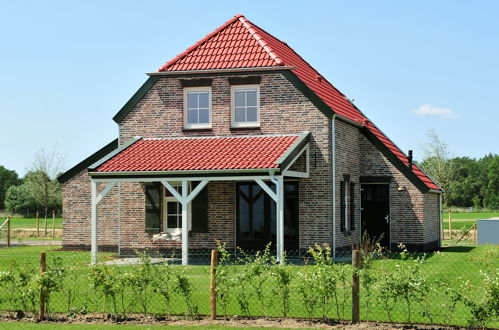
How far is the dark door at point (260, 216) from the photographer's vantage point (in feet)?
79.7

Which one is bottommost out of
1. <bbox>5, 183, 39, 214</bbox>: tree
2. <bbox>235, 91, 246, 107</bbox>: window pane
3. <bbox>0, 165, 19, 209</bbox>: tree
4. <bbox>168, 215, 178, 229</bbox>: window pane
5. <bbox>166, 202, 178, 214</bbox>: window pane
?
<bbox>168, 215, 178, 229</bbox>: window pane

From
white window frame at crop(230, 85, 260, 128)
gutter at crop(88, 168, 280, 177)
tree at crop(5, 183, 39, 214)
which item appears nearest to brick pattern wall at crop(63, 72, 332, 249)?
white window frame at crop(230, 85, 260, 128)

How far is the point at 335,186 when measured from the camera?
24.5m

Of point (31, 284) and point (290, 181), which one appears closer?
point (31, 284)

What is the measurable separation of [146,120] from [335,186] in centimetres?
684

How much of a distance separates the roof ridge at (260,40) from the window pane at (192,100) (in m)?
2.84

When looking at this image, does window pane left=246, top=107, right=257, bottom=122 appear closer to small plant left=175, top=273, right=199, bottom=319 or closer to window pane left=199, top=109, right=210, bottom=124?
window pane left=199, top=109, right=210, bottom=124

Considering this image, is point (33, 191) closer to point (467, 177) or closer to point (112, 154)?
point (112, 154)

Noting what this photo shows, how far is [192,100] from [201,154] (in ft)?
9.40

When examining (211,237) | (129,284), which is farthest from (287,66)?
(129,284)

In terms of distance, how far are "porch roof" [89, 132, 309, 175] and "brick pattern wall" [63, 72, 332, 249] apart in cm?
40

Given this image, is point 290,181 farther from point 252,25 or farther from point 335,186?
point 252,25

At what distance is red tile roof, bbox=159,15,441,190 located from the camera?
25.1 metres

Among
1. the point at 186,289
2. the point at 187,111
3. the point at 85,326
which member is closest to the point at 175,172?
the point at 187,111
